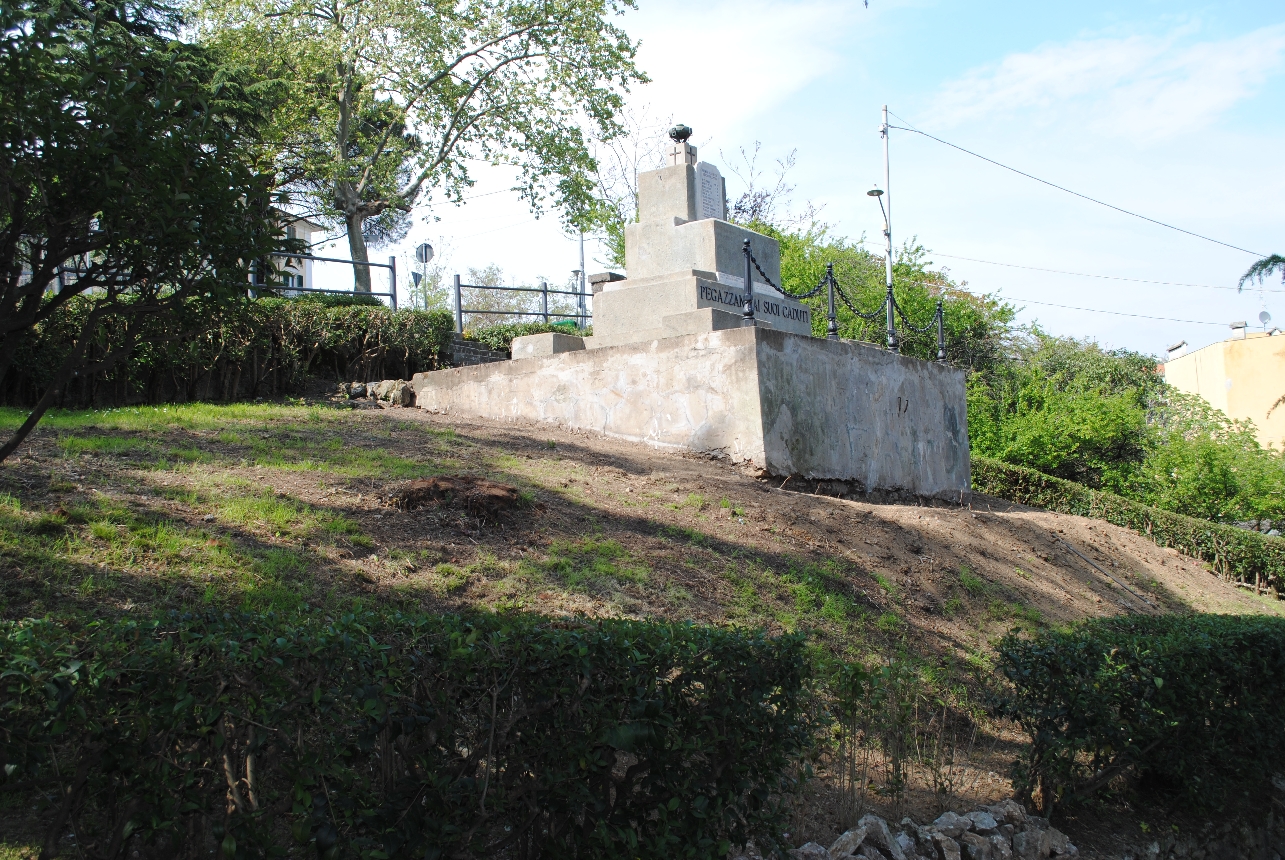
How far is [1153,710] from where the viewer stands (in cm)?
480

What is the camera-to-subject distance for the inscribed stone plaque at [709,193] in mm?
11875

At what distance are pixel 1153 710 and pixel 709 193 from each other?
28.7 ft

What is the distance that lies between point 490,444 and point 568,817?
6119 mm

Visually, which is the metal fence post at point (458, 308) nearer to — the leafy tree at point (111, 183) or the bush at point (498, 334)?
the bush at point (498, 334)

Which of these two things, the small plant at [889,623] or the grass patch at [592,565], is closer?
the grass patch at [592,565]

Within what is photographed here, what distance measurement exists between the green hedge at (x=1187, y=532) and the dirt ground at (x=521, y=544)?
5.43 meters

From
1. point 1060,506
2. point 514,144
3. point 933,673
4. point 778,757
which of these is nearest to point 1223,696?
point 933,673

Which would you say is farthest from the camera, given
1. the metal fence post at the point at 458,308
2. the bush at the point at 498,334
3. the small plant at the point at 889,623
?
the metal fence post at the point at 458,308

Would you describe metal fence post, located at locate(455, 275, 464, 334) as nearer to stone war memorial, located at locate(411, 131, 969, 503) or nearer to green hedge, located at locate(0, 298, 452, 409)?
green hedge, located at locate(0, 298, 452, 409)

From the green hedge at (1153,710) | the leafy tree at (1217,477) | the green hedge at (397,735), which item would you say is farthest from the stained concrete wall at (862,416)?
the green hedge at (397,735)

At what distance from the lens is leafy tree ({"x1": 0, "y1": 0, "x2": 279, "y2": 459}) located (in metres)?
3.91

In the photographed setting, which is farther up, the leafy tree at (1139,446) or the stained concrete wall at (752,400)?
the stained concrete wall at (752,400)

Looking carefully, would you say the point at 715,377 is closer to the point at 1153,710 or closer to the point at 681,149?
the point at 681,149

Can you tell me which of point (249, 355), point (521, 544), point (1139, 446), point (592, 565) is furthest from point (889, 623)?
point (1139, 446)
